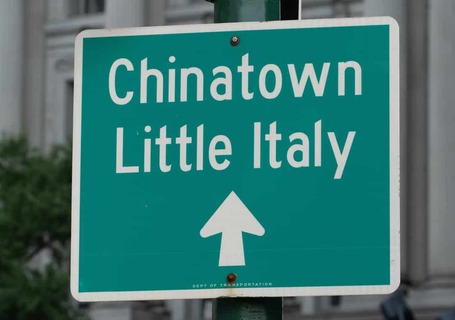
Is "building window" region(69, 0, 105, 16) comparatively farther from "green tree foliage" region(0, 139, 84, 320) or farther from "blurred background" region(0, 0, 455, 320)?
"green tree foliage" region(0, 139, 84, 320)

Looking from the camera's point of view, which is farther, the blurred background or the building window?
the building window

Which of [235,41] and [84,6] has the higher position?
[84,6]

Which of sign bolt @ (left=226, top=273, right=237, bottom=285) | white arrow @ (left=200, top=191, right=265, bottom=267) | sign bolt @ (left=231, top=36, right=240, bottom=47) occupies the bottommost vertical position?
sign bolt @ (left=226, top=273, right=237, bottom=285)

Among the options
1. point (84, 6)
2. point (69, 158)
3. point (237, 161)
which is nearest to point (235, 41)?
point (237, 161)

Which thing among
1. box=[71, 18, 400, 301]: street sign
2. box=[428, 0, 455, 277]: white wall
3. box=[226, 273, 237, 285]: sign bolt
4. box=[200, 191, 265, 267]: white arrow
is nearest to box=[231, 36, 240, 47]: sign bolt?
box=[71, 18, 400, 301]: street sign

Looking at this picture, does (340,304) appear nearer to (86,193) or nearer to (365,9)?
(365,9)

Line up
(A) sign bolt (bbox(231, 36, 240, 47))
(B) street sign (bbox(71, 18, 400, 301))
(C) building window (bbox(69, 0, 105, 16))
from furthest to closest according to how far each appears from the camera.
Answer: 1. (C) building window (bbox(69, 0, 105, 16))
2. (A) sign bolt (bbox(231, 36, 240, 47))
3. (B) street sign (bbox(71, 18, 400, 301))

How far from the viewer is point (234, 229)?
4957 mm

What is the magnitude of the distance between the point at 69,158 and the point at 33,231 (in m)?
1.46

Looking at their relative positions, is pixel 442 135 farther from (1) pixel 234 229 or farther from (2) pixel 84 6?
(1) pixel 234 229

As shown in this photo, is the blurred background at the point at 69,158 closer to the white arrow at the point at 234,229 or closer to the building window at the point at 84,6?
the building window at the point at 84,6

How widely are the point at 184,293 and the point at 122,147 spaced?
48cm

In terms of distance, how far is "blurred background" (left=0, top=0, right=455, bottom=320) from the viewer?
93.5 feet

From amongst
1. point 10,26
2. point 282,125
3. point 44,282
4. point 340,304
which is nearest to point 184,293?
point 282,125
